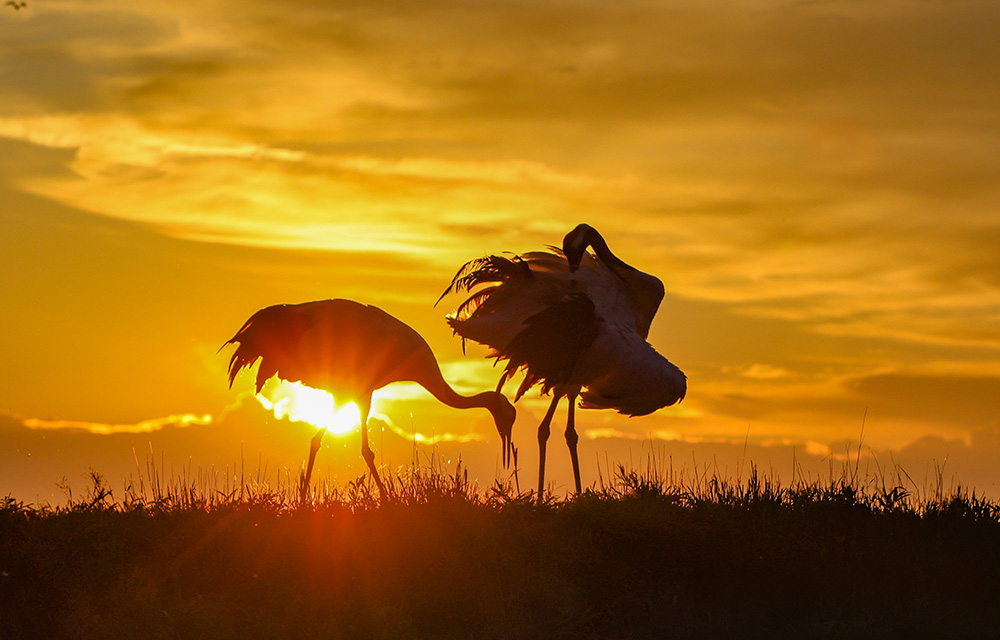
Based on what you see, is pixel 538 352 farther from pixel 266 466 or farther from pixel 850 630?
pixel 850 630

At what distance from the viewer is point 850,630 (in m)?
9.37

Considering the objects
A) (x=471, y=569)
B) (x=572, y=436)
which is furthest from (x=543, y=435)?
(x=471, y=569)

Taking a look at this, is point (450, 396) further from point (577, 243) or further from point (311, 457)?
point (577, 243)

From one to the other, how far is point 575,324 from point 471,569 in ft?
10.9

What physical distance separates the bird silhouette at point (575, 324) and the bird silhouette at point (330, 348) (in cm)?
88

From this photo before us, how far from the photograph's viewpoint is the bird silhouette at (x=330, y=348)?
12539mm

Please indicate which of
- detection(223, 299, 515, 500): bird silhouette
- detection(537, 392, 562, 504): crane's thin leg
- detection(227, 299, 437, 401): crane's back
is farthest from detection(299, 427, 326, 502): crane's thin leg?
detection(537, 392, 562, 504): crane's thin leg

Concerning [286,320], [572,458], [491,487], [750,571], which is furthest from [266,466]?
[750,571]

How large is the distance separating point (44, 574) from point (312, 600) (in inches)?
102

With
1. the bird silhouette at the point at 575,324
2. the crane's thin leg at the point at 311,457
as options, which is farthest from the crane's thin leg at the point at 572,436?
the crane's thin leg at the point at 311,457

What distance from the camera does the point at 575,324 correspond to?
11.9 metres

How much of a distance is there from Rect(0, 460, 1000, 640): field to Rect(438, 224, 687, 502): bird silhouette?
1290 mm

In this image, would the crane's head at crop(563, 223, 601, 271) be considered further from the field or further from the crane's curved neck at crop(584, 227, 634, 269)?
the field

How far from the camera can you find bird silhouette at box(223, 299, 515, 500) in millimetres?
12539
